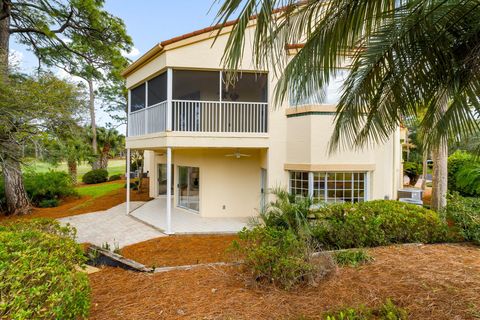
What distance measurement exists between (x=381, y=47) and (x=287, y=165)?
7.66 metres

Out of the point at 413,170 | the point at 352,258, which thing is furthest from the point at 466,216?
the point at 413,170

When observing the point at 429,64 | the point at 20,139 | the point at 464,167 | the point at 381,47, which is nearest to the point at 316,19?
the point at 381,47

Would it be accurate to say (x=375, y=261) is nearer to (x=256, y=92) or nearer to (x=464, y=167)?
(x=256, y=92)

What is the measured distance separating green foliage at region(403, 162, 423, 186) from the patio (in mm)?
20158

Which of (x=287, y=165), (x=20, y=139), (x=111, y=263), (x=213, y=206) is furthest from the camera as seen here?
(x=213, y=206)

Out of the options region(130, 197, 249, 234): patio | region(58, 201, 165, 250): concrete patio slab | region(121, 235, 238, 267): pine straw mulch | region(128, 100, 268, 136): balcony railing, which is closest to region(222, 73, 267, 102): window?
region(128, 100, 268, 136): balcony railing

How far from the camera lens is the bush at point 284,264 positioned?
16.2 feet

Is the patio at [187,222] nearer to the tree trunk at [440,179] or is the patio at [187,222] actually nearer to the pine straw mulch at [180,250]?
the pine straw mulch at [180,250]

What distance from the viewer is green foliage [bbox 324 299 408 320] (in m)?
3.65

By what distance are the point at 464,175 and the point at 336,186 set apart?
9212 mm

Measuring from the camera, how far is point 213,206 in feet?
44.5

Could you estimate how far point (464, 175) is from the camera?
15516 mm

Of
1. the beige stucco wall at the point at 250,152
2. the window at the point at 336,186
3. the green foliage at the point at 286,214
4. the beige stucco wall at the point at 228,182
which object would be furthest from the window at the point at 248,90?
the green foliage at the point at 286,214

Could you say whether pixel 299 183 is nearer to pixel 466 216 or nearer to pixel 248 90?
pixel 248 90
